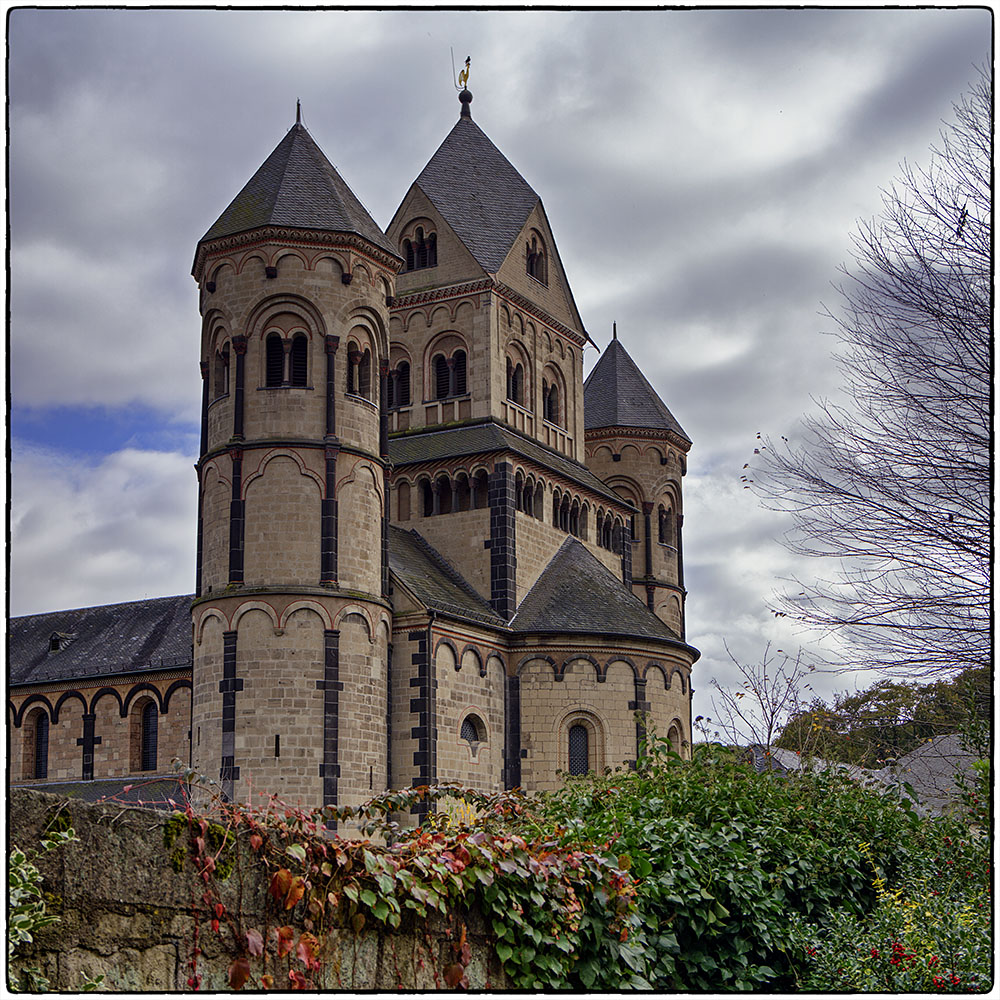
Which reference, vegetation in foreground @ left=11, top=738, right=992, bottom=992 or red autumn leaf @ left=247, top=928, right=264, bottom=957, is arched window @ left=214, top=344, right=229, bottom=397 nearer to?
vegetation in foreground @ left=11, top=738, right=992, bottom=992

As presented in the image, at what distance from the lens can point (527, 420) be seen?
4238 centimetres

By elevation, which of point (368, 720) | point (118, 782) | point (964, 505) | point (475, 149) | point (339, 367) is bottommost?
point (118, 782)

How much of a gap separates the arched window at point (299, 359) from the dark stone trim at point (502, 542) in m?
7.94

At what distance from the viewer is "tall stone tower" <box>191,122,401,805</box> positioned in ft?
98.9

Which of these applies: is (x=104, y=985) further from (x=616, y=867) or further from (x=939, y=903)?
(x=939, y=903)

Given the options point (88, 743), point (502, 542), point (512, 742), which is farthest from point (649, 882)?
point (88, 743)

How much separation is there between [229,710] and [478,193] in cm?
2179

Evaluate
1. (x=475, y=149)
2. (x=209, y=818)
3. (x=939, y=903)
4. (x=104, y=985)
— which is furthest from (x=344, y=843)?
(x=475, y=149)

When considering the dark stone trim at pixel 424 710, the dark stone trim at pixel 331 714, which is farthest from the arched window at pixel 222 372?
the dark stone trim at pixel 424 710

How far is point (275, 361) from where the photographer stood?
32.4 metres

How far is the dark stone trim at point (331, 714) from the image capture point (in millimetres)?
29875

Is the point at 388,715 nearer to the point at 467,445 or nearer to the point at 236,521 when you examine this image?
the point at 236,521

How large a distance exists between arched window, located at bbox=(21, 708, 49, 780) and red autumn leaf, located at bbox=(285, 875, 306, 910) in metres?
46.3

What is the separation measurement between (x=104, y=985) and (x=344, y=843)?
1732mm
